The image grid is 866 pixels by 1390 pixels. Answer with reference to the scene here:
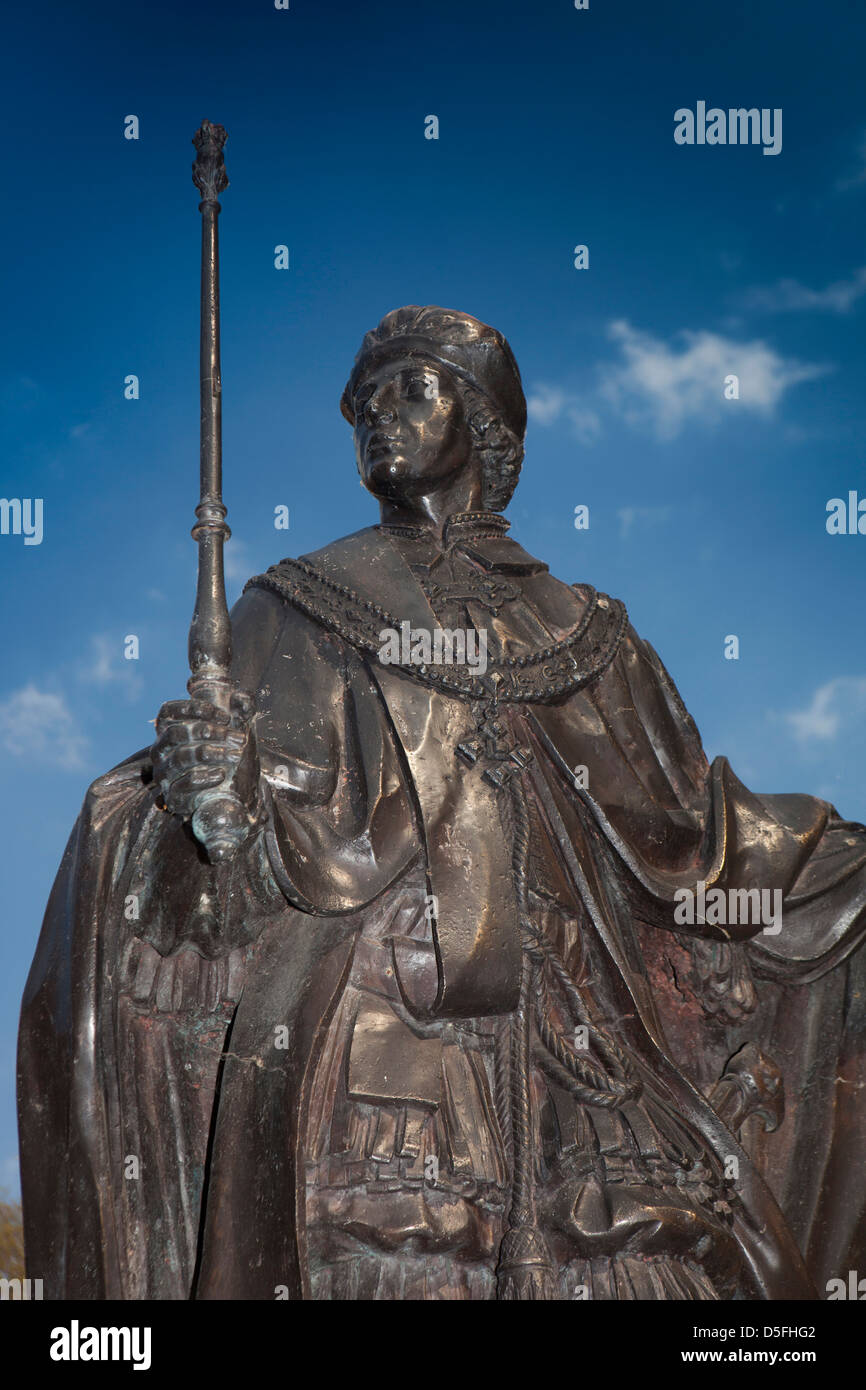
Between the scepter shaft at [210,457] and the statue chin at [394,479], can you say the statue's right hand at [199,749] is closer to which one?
the scepter shaft at [210,457]

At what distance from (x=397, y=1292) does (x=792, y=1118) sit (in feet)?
6.07

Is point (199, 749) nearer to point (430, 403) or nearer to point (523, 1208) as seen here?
point (523, 1208)

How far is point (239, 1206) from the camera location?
21.5 feet

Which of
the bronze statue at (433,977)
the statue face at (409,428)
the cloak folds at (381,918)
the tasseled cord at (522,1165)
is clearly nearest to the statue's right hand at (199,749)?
the bronze statue at (433,977)

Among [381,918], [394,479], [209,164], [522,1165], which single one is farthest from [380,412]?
[522,1165]

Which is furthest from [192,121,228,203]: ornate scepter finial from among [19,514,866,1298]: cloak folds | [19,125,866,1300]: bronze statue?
[19,514,866,1298]: cloak folds

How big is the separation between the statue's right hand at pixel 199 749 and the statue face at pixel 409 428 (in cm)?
191

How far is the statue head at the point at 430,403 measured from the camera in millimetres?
7805

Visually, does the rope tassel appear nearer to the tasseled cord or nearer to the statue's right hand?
the tasseled cord

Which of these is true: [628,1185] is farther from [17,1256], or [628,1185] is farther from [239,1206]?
[17,1256]

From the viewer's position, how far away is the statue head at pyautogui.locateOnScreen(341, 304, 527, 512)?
7805mm

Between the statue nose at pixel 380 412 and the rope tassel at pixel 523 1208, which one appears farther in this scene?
the statue nose at pixel 380 412

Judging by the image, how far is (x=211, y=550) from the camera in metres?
6.20

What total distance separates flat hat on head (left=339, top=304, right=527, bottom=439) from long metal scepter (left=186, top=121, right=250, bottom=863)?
4.51 feet
